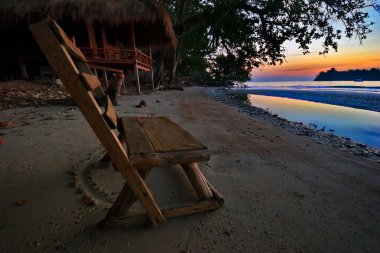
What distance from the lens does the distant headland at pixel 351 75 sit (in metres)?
33.3

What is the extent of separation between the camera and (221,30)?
13.7 meters

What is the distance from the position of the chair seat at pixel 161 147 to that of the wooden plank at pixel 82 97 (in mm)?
84

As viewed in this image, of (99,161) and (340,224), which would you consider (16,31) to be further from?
(340,224)

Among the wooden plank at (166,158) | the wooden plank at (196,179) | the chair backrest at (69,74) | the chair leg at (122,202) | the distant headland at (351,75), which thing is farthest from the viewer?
the distant headland at (351,75)

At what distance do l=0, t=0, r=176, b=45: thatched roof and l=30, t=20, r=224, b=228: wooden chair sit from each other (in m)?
8.53

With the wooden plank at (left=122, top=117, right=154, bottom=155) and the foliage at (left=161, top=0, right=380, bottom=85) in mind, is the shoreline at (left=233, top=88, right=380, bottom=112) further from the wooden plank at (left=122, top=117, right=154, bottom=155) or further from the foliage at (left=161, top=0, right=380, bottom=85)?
the wooden plank at (left=122, top=117, right=154, bottom=155)

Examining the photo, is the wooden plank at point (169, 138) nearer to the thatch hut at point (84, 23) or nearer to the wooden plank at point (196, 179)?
the wooden plank at point (196, 179)

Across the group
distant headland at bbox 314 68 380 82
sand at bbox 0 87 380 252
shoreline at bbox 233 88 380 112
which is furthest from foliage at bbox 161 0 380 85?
distant headland at bbox 314 68 380 82

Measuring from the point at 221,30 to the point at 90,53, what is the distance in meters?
8.21

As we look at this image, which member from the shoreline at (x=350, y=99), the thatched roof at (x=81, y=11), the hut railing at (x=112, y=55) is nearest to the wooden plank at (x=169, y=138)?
the hut railing at (x=112, y=55)

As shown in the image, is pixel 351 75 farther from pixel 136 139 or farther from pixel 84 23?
pixel 136 139

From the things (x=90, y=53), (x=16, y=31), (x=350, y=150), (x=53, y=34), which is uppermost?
(x=16, y=31)

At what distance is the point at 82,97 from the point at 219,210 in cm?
132

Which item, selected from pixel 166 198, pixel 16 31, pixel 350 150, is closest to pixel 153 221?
pixel 166 198
